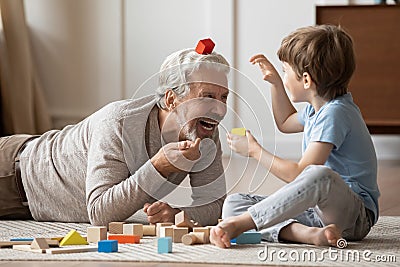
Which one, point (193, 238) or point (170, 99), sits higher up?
point (170, 99)

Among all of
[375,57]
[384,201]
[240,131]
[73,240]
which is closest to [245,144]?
[240,131]

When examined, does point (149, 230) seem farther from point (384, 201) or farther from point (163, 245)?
point (384, 201)

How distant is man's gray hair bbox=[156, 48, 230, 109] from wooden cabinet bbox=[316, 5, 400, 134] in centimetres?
209

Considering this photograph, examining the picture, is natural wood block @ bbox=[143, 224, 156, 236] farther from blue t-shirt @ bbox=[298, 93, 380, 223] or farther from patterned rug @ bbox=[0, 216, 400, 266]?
A: blue t-shirt @ bbox=[298, 93, 380, 223]

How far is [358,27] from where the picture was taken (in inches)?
155

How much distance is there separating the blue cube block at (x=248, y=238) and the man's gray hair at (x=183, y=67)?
1.11 feet

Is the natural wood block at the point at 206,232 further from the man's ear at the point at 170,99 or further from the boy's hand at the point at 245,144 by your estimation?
the man's ear at the point at 170,99

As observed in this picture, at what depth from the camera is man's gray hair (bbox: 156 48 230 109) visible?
6.08 feet

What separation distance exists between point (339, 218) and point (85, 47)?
10.0ft

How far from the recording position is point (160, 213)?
1.90 metres

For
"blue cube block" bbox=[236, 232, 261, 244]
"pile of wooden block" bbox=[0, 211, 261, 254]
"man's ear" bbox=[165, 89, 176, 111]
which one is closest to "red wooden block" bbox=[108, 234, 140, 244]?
"pile of wooden block" bbox=[0, 211, 261, 254]

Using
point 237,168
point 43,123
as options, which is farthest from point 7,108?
point 237,168

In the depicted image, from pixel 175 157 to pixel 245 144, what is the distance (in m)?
0.17

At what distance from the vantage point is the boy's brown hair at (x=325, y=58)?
1.80 metres
